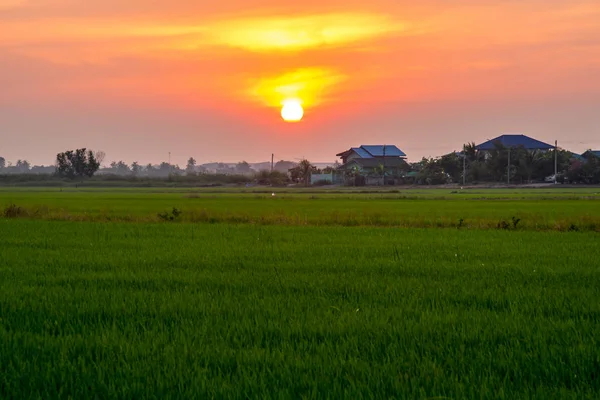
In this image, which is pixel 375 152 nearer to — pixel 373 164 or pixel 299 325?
pixel 373 164

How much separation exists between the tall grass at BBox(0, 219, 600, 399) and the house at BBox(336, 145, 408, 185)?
336 ft

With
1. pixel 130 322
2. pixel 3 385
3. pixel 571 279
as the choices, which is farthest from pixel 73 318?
pixel 571 279

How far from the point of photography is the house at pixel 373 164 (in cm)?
11550

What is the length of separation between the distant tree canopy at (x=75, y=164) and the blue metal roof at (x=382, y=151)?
6025cm

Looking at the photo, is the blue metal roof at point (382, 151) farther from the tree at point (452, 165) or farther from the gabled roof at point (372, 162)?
the tree at point (452, 165)

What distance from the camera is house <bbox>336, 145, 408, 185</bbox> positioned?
115500 millimetres

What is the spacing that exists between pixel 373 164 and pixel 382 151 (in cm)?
563

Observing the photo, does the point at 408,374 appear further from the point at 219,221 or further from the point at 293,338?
the point at 219,221

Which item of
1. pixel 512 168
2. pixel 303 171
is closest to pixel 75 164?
pixel 303 171

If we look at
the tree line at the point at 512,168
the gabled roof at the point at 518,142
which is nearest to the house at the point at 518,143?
the gabled roof at the point at 518,142

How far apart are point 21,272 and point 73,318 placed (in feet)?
13.8

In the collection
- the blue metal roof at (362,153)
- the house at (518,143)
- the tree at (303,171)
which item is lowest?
the tree at (303,171)

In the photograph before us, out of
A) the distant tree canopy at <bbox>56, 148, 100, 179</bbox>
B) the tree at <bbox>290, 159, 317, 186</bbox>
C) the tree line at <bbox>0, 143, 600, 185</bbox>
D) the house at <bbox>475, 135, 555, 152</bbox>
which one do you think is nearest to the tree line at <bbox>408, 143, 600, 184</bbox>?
the tree line at <bbox>0, 143, 600, 185</bbox>

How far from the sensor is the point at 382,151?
134 m
